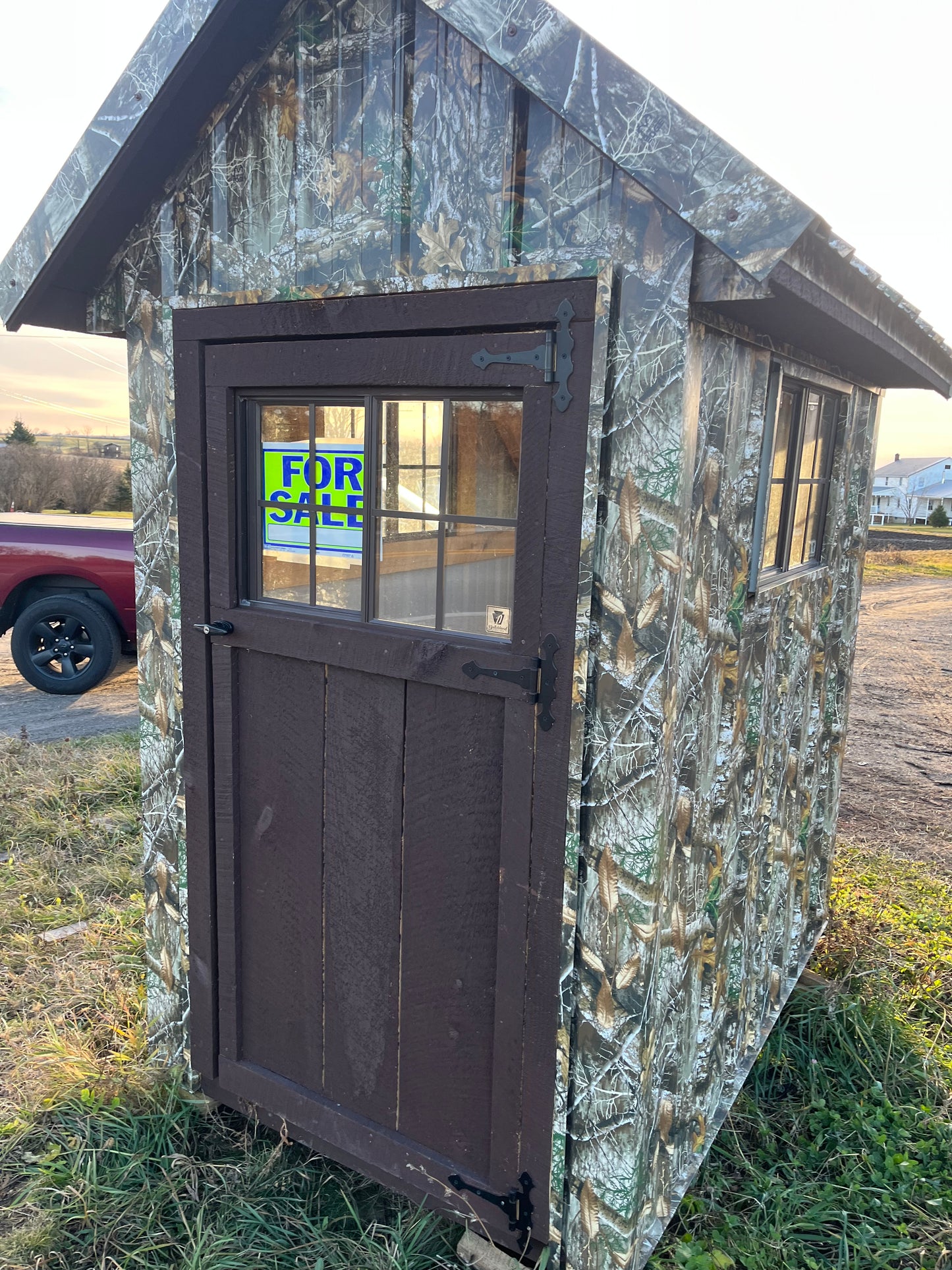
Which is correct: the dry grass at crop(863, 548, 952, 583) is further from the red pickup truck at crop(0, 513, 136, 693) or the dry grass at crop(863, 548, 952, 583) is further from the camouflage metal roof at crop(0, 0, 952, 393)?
the camouflage metal roof at crop(0, 0, 952, 393)

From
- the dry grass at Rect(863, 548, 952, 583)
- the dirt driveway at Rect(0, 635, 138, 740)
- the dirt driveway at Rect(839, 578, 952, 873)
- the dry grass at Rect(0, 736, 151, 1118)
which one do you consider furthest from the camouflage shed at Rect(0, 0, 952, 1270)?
the dry grass at Rect(863, 548, 952, 583)

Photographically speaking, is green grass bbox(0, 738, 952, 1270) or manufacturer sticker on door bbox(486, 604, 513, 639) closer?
manufacturer sticker on door bbox(486, 604, 513, 639)

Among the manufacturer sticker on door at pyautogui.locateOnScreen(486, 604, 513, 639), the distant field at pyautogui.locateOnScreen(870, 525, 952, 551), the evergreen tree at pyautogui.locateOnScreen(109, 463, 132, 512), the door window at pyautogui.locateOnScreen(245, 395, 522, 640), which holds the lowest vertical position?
the distant field at pyautogui.locateOnScreen(870, 525, 952, 551)

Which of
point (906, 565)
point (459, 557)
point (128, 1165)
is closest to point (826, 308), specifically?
point (459, 557)

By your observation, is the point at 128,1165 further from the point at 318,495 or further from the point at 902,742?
the point at 902,742

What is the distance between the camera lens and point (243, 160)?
241cm

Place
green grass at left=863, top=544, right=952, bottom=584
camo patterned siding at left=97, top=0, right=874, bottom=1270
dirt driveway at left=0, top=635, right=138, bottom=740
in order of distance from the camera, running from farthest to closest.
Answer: green grass at left=863, top=544, right=952, bottom=584
dirt driveway at left=0, top=635, right=138, bottom=740
camo patterned siding at left=97, top=0, right=874, bottom=1270

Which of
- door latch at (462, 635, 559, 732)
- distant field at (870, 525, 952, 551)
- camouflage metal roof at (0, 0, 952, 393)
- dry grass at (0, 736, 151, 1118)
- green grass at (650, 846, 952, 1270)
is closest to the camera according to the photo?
camouflage metal roof at (0, 0, 952, 393)

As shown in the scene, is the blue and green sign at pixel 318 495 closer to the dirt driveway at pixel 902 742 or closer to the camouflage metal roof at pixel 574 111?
the camouflage metal roof at pixel 574 111

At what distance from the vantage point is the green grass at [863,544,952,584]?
68.9ft

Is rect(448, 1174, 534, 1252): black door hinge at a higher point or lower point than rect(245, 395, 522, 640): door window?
lower

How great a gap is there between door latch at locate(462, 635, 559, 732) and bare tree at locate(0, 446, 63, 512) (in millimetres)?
16252

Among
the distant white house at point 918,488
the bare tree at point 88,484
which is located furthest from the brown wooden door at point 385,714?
the distant white house at point 918,488

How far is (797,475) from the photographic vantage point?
2922 millimetres
